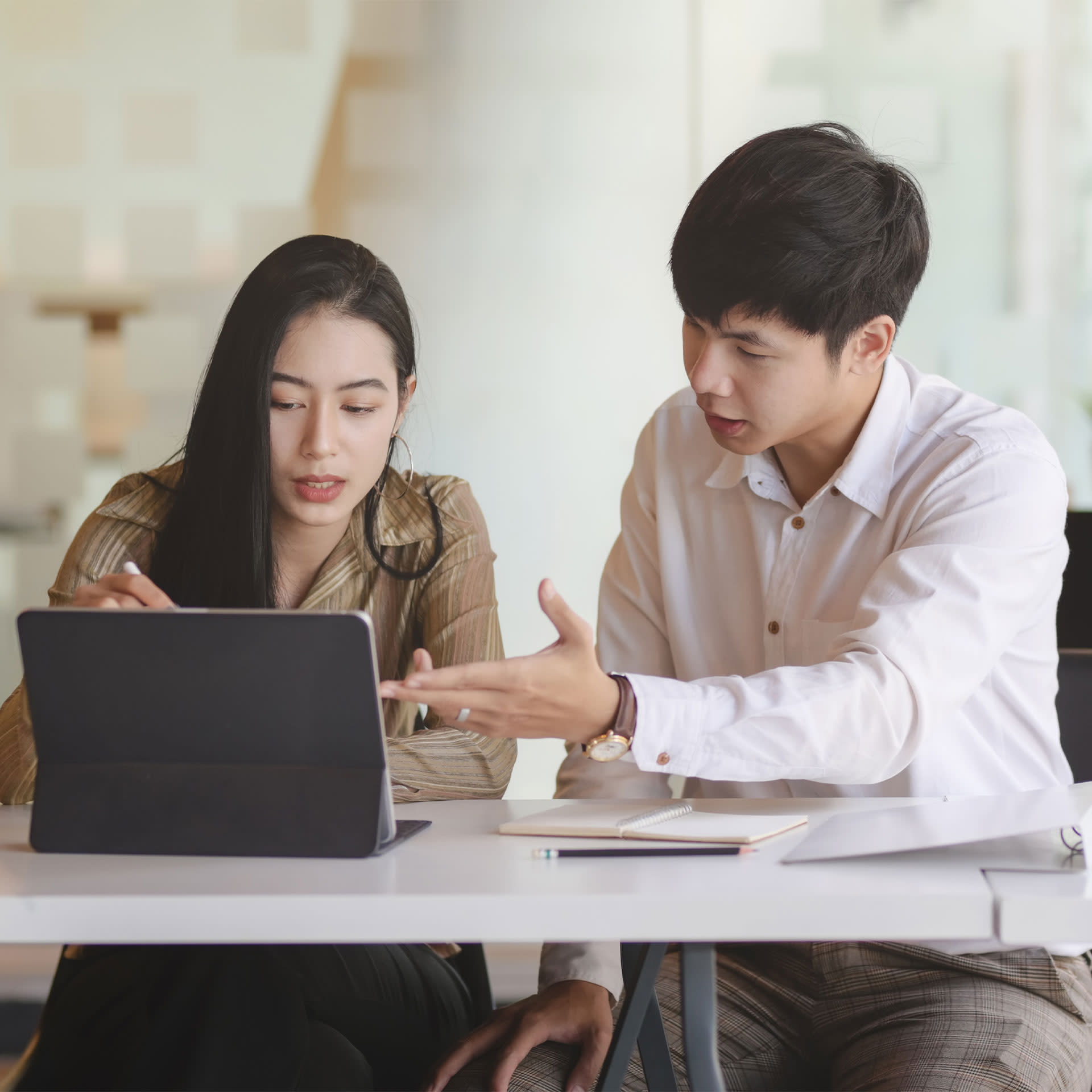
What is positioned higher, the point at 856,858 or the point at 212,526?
the point at 212,526

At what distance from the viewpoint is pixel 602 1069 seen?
3.40 feet

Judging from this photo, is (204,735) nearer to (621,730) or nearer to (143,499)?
(621,730)

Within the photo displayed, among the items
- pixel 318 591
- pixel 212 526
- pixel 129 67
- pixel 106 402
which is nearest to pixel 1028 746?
pixel 318 591

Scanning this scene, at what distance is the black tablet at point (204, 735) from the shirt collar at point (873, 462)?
0.72 metres

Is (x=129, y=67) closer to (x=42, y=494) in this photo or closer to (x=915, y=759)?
(x=42, y=494)

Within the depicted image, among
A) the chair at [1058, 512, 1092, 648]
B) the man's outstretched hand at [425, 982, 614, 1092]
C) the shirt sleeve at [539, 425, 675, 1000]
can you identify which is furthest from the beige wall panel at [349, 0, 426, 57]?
the man's outstretched hand at [425, 982, 614, 1092]

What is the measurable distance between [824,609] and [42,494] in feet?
8.07

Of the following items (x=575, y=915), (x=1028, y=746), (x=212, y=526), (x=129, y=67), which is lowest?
(x=1028, y=746)

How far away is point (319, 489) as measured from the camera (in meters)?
1.73

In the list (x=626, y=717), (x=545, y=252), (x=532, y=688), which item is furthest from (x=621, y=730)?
(x=545, y=252)

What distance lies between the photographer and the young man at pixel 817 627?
1.15 metres

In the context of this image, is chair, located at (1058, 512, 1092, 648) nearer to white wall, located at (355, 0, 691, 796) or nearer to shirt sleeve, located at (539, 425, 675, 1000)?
shirt sleeve, located at (539, 425, 675, 1000)

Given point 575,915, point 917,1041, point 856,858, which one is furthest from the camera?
point 917,1041

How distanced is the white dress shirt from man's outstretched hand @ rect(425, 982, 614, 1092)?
0.10 feet
